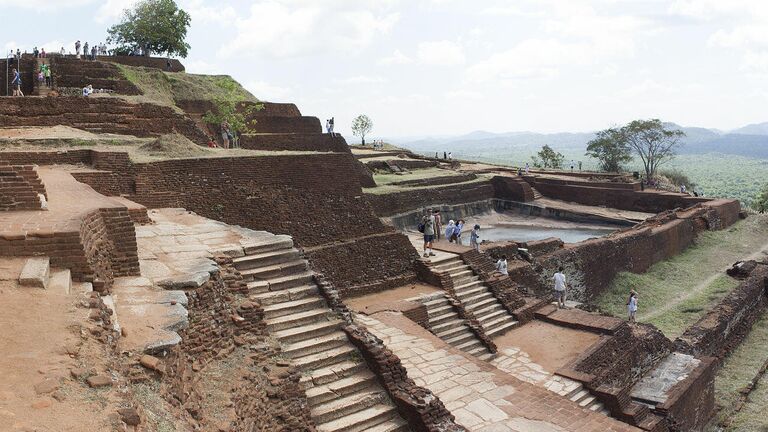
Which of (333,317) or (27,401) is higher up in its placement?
(27,401)

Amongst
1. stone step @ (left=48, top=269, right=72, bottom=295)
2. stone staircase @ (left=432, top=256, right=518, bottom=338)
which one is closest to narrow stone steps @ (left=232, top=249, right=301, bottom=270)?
stone step @ (left=48, top=269, right=72, bottom=295)

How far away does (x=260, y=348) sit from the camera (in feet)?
19.2

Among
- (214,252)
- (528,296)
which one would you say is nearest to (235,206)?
(214,252)

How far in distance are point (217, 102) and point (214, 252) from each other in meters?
16.2

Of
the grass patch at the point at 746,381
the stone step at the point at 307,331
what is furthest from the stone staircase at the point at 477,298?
the stone step at the point at 307,331

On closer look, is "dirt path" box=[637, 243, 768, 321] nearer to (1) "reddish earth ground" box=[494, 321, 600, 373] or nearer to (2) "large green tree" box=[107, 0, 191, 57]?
(1) "reddish earth ground" box=[494, 321, 600, 373]

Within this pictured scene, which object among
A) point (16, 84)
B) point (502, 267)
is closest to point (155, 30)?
point (16, 84)

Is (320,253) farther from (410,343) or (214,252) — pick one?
(214,252)

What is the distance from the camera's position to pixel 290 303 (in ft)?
22.0

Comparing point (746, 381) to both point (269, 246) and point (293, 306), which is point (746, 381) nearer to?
point (293, 306)

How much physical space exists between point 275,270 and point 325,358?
4.29 feet

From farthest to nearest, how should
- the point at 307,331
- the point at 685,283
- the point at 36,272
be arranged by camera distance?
the point at 685,283 < the point at 307,331 < the point at 36,272

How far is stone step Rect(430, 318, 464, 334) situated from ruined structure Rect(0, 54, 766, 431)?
0.17 ft

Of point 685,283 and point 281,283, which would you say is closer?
point 281,283
